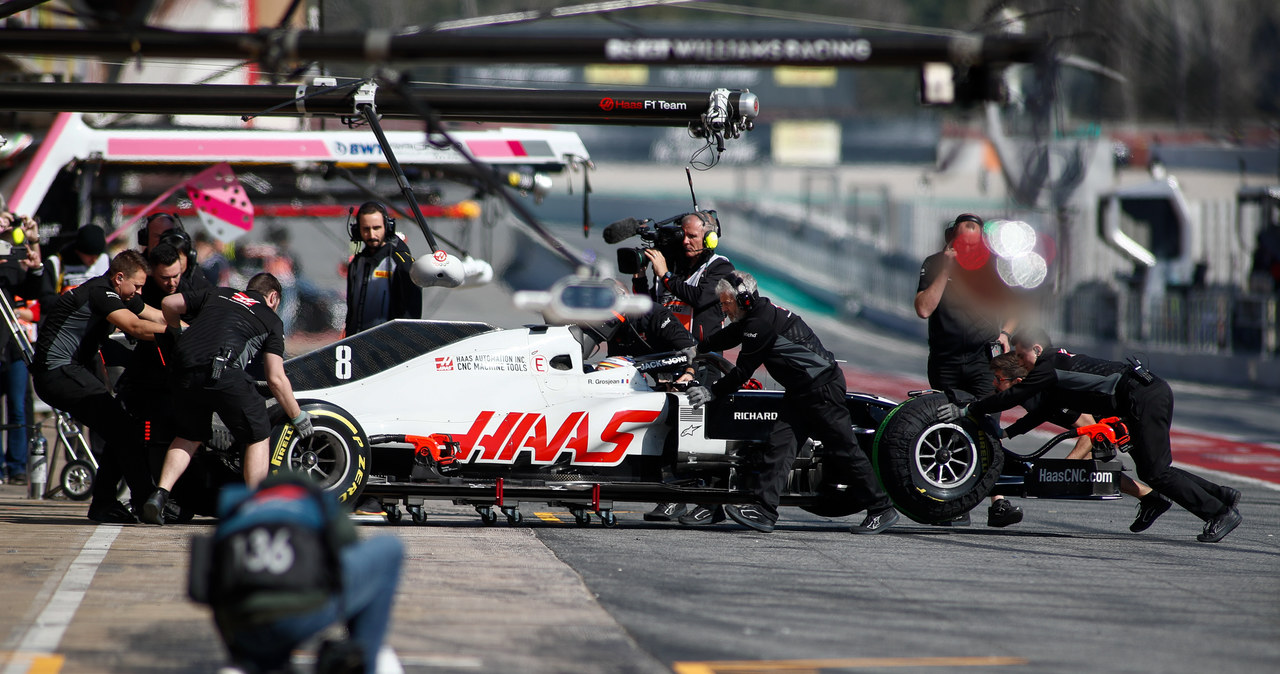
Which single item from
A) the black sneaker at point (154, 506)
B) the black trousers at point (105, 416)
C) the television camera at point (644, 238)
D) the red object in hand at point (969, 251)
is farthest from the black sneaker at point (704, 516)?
the black trousers at point (105, 416)

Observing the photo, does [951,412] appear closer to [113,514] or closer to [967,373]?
[967,373]

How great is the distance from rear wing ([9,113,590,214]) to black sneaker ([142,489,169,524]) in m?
5.07

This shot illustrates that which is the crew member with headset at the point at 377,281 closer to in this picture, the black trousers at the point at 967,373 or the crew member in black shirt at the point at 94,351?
the crew member in black shirt at the point at 94,351

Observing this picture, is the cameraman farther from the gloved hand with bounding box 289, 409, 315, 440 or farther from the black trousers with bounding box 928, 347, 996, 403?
the gloved hand with bounding box 289, 409, 315, 440

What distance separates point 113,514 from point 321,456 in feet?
4.94

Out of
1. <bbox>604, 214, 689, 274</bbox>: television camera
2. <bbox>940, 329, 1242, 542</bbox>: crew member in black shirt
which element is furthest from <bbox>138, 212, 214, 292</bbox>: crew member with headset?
<bbox>940, 329, 1242, 542</bbox>: crew member in black shirt

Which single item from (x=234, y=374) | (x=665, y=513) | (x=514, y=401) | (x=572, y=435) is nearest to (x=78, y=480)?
(x=234, y=374)

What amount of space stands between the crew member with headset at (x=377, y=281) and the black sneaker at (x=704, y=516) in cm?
238

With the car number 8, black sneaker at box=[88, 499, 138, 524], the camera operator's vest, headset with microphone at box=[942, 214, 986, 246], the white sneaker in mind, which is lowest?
black sneaker at box=[88, 499, 138, 524]

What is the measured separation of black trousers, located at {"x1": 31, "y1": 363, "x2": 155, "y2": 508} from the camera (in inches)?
354

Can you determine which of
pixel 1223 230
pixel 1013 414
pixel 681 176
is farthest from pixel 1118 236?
pixel 681 176

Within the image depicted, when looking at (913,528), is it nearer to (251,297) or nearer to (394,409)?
(394,409)

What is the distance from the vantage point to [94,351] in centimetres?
919

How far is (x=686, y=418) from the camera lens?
9141mm
